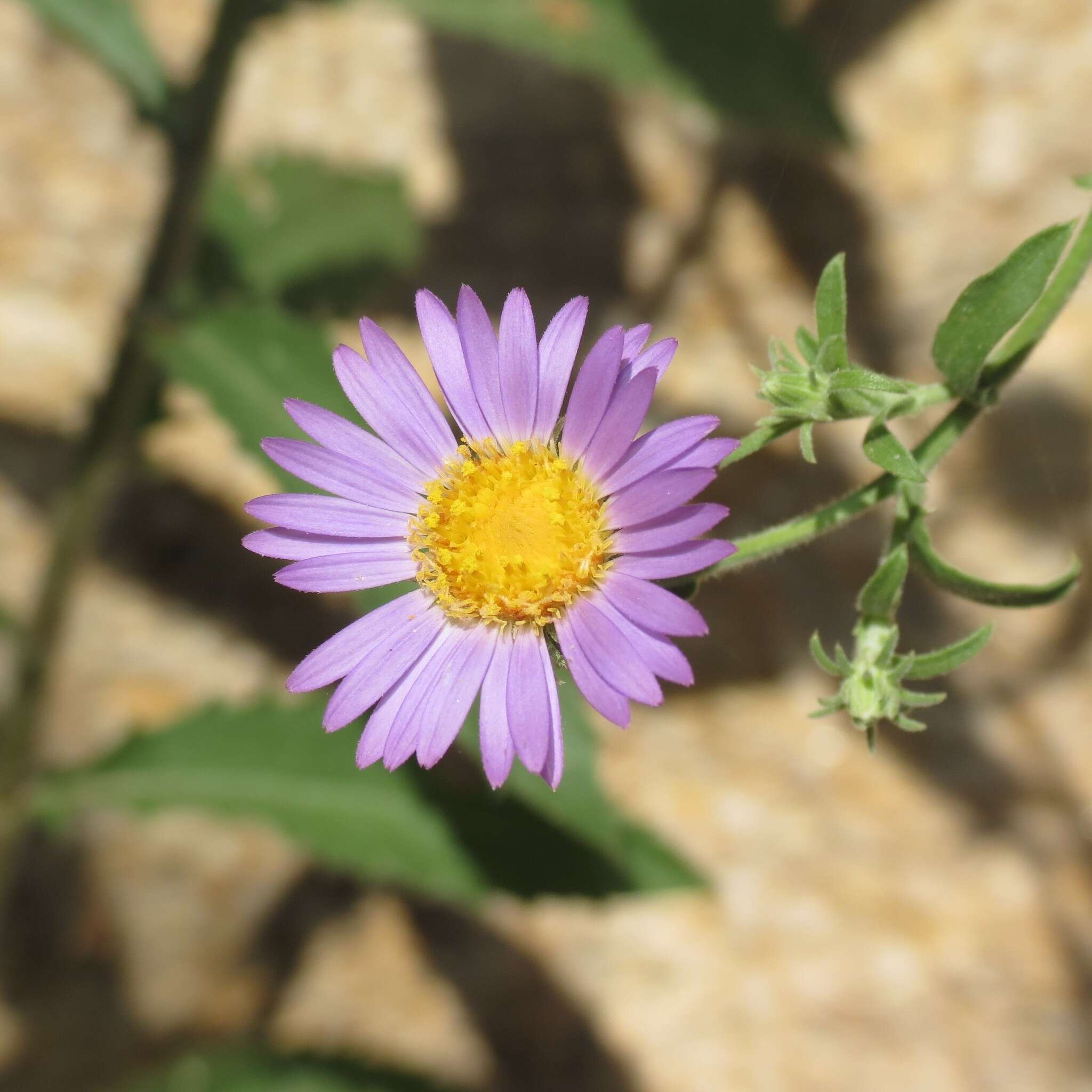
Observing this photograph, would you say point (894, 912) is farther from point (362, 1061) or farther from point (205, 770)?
point (205, 770)

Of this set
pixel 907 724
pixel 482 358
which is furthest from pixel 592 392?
pixel 907 724

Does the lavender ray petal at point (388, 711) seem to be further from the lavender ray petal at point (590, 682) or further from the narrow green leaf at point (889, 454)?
the narrow green leaf at point (889, 454)

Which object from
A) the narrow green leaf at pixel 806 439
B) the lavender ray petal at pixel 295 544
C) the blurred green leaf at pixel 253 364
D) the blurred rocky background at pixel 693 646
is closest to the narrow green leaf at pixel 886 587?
the narrow green leaf at pixel 806 439

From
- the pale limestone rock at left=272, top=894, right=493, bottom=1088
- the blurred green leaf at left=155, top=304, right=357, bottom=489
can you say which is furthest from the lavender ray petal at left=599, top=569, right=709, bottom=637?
the pale limestone rock at left=272, top=894, right=493, bottom=1088

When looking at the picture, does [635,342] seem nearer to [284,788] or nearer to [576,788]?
[576,788]

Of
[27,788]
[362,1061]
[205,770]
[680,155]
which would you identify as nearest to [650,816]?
[362,1061]

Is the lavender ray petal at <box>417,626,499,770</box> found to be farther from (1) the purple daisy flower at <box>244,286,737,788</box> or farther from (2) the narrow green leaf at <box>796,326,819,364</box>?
(2) the narrow green leaf at <box>796,326,819,364</box>
